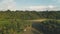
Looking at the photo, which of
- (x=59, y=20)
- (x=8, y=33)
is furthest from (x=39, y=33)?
(x=8, y=33)

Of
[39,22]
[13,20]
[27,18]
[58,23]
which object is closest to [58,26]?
[58,23]

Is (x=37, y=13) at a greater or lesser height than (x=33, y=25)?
greater

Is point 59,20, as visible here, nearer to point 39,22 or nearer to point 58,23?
point 58,23

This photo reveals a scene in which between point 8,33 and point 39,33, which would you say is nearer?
point 8,33

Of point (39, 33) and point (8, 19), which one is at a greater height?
point (8, 19)

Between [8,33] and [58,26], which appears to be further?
[58,26]

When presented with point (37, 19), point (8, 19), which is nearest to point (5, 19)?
point (8, 19)

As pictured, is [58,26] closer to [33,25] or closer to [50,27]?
[50,27]

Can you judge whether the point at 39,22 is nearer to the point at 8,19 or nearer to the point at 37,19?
the point at 37,19
